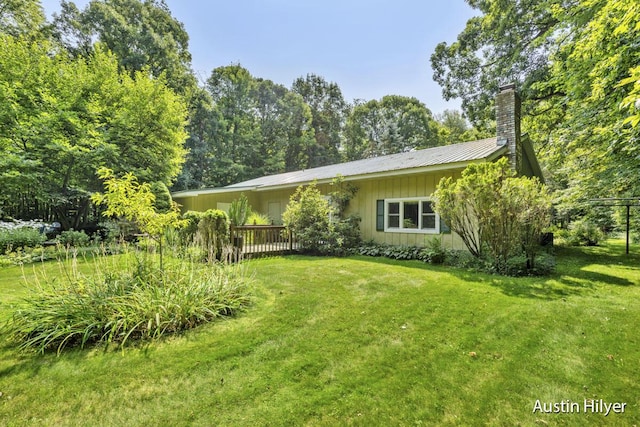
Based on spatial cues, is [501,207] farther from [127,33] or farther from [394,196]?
[127,33]

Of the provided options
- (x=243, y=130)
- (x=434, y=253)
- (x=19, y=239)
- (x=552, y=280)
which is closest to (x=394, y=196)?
(x=434, y=253)

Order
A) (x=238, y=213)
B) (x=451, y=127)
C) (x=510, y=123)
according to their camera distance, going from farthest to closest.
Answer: (x=451, y=127)
(x=238, y=213)
(x=510, y=123)

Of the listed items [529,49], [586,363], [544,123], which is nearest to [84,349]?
[586,363]

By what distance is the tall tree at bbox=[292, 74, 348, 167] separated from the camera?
3450cm

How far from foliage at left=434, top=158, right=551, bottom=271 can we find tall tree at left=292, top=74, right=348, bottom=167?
28.0m

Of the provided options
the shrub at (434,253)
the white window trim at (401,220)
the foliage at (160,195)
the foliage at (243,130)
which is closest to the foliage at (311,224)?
the white window trim at (401,220)

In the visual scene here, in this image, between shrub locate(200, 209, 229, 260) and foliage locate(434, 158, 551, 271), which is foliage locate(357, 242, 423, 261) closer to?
foliage locate(434, 158, 551, 271)

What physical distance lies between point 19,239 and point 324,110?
31.3 meters

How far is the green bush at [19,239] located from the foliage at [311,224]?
746cm

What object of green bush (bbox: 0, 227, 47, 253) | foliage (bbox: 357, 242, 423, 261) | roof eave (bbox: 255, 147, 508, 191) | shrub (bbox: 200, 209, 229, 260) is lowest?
foliage (bbox: 357, 242, 423, 261)

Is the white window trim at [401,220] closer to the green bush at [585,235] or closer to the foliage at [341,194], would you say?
the foliage at [341,194]

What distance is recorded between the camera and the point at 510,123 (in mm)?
8609

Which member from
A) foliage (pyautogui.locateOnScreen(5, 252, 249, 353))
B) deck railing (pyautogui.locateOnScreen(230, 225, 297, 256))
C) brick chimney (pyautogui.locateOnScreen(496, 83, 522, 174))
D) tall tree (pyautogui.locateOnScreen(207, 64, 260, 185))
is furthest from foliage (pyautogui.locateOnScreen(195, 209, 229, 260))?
tall tree (pyautogui.locateOnScreen(207, 64, 260, 185))

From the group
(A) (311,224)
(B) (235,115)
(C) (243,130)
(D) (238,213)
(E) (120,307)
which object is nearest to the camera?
(E) (120,307)
